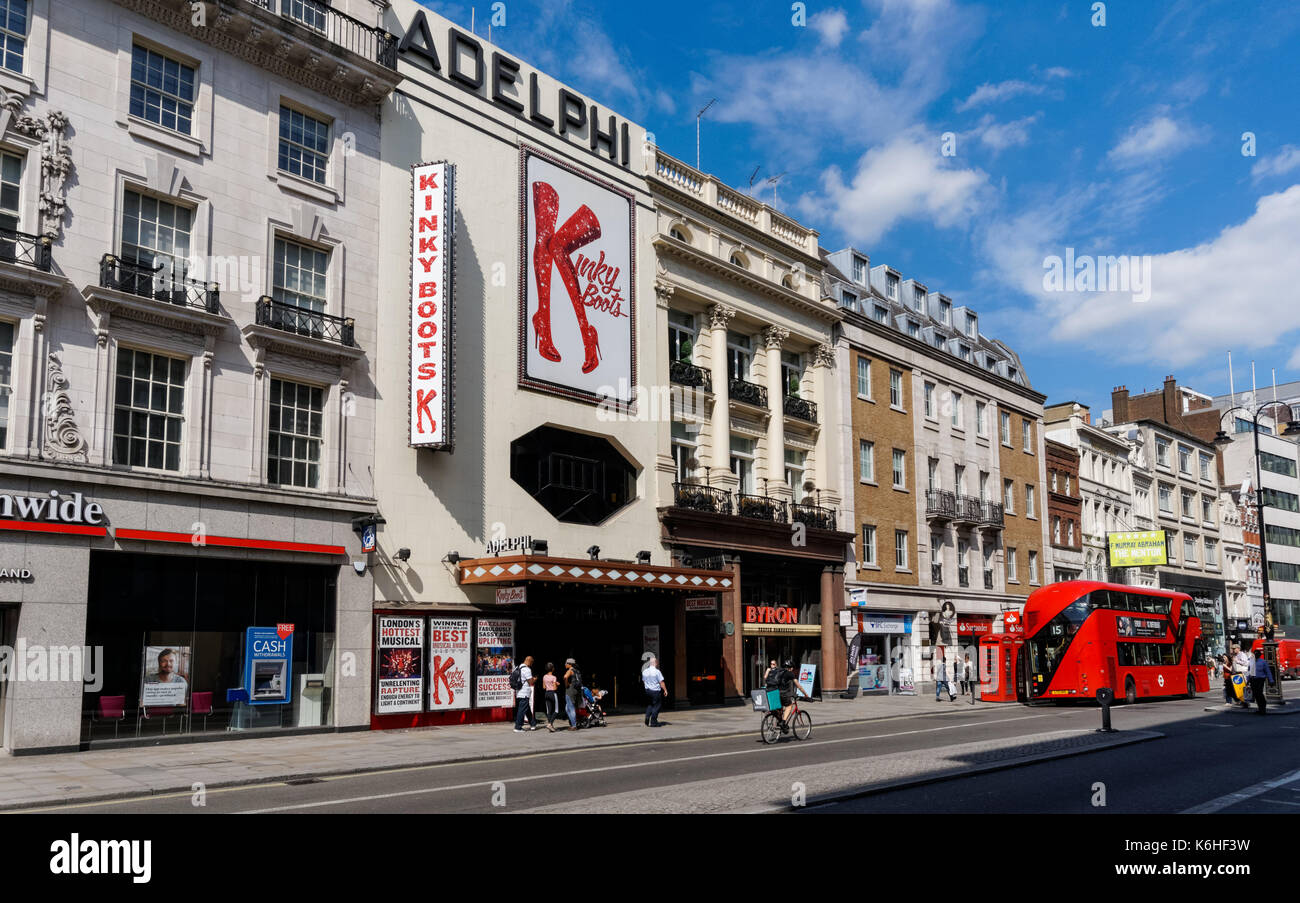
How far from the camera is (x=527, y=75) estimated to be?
31.3 m

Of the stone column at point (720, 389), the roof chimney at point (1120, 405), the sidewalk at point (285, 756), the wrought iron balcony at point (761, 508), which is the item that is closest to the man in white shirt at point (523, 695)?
the sidewalk at point (285, 756)

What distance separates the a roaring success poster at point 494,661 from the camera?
26.9m

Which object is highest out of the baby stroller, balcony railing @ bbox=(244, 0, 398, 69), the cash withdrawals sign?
balcony railing @ bbox=(244, 0, 398, 69)

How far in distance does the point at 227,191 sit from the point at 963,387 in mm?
37527

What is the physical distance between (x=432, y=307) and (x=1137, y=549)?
48.6 m

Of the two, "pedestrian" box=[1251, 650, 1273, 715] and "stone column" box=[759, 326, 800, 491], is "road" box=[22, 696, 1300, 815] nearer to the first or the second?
"pedestrian" box=[1251, 650, 1273, 715]

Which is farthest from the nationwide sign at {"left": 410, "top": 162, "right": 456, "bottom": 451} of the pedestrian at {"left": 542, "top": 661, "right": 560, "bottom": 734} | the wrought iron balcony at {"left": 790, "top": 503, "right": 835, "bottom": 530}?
the wrought iron balcony at {"left": 790, "top": 503, "right": 835, "bottom": 530}

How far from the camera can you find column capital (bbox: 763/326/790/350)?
38.9m

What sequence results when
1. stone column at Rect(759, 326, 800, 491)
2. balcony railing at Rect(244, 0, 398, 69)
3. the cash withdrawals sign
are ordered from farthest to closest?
the cash withdrawals sign
stone column at Rect(759, 326, 800, 491)
balcony railing at Rect(244, 0, 398, 69)

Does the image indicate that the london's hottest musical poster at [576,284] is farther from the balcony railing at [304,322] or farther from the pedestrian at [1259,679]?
the pedestrian at [1259,679]

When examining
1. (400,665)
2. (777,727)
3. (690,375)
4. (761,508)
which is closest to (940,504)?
(761,508)

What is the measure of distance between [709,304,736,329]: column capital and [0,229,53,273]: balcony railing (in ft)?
70.6
